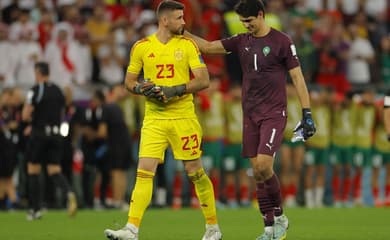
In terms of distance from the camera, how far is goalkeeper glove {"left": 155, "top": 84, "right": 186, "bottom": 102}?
47.7 feet

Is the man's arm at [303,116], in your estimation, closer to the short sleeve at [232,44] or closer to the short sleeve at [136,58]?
the short sleeve at [232,44]

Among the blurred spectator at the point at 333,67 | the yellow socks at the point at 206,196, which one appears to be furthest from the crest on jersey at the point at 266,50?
the blurred spectator at the point at 333,67

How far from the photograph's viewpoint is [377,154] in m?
29.4

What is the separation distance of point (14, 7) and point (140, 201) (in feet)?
50.4

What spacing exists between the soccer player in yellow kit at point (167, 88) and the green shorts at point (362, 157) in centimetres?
1467

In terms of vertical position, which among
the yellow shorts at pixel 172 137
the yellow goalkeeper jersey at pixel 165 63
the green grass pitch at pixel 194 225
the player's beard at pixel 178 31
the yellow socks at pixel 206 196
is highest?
the player's beard at pixel 178 31

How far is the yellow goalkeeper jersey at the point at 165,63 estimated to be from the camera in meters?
14.8

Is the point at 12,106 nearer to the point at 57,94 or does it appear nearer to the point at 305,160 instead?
the point at 57,94

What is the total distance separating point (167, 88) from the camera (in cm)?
1463

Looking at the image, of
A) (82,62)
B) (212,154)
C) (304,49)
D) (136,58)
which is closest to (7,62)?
(82,62)

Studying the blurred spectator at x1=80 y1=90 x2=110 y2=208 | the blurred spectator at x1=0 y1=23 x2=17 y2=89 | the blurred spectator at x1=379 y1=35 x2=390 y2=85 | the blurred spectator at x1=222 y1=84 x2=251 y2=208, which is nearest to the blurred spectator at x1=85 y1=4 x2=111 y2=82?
the blurred spectator at x1=80 y1=90 x2=110 y2=208

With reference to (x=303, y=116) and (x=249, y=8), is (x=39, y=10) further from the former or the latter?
(x=303, y=116)

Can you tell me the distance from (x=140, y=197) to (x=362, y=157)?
51.4ft

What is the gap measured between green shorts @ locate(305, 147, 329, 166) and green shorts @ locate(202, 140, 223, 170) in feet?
7.34
